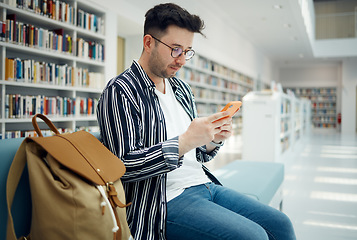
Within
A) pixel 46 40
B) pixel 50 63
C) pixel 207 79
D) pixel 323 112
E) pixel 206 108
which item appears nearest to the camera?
pixel 46 40

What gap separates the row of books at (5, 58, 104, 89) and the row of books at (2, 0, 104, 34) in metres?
0.54

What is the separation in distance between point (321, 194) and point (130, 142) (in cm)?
328

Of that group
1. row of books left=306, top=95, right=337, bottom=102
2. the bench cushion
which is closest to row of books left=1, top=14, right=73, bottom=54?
the bench cushion

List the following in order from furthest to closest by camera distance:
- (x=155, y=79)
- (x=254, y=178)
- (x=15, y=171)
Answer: (x=254, y=178) < (x=155, y=79) < (x=15, y=171)

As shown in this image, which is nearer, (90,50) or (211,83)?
(90,50)

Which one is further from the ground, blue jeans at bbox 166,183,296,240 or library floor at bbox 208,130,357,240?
blue jeans at bbox 166,183,296,240

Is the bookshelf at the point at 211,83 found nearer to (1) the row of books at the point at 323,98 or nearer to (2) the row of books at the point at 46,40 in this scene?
(2) the row of books at the point at 46,40

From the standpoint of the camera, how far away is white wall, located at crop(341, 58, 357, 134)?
45.3 ft

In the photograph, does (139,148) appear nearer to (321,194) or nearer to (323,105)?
(321,194)

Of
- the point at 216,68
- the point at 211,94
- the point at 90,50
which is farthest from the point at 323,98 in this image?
the point at 90,50

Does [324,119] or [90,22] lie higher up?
[90,22]

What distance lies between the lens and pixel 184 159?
1.29 meters

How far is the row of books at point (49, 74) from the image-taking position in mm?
3131

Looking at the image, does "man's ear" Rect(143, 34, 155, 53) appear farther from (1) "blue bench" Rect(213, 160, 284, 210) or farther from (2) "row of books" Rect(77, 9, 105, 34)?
(2) "row of books" Rect(77, 9, 105, 34)
